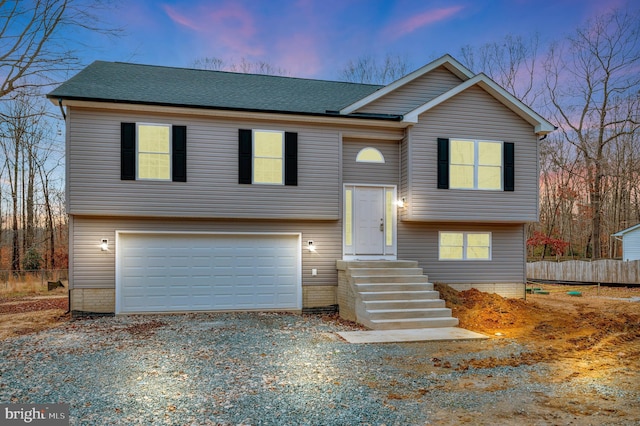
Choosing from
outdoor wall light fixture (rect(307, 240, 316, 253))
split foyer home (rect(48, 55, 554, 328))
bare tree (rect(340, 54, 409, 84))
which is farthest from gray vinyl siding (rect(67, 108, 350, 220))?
bare tree (rect(340, 54, 409, 84))

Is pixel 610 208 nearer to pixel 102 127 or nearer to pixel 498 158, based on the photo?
pixel 498 158

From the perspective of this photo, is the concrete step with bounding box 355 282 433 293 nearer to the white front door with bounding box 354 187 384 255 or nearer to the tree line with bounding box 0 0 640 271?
the white front door with bounding box 354 187 384 255

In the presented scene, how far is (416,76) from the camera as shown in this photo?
12734mm

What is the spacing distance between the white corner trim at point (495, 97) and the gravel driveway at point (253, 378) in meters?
6.23

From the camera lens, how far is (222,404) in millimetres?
4785

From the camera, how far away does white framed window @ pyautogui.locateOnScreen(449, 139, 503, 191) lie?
12.1 m

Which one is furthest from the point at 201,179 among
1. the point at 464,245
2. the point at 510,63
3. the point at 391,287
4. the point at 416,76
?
the point at 510,63

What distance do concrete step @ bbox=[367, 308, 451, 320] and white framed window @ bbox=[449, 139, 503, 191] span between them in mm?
3758

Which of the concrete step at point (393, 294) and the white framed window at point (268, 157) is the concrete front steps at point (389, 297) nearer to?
the concrete step at point (393, 294)

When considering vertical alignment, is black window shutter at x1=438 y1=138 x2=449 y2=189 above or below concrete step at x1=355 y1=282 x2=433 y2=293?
above

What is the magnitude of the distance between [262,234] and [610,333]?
25.7 feet

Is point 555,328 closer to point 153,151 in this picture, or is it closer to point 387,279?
point 387,279

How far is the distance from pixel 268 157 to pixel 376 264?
12.7ft

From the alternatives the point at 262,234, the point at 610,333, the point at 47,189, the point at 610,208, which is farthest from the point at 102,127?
the point at 610,208
